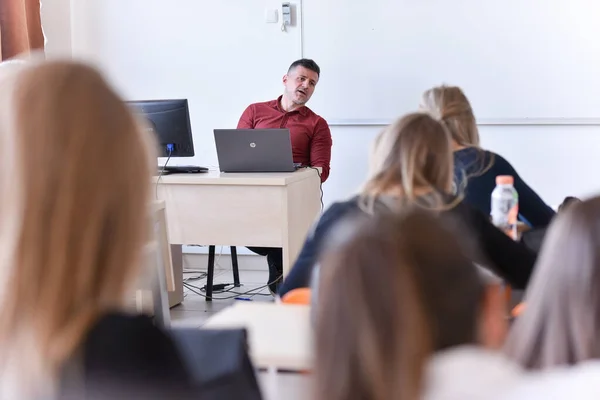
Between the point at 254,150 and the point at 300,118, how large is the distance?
992 millimetres

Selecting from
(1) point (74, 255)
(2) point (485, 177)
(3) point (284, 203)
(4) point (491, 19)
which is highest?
(4) point (491, 19)

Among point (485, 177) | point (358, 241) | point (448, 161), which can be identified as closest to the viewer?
point (358, 241)

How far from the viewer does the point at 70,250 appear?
0.83 meters

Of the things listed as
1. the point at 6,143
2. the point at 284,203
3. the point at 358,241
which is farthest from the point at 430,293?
the point at 284,203

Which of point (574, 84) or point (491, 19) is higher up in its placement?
point (491, 19)

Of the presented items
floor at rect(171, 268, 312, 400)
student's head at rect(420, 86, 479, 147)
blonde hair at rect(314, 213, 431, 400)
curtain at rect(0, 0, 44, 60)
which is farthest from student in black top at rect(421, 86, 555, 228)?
curtain at rect(0, 0, 44, 60)

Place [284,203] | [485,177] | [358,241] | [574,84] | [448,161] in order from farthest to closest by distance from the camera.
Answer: [574,84], [284,203], [485,177], [448,161], [358,241]

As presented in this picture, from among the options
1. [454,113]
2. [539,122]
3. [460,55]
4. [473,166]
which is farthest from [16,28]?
[539,122]

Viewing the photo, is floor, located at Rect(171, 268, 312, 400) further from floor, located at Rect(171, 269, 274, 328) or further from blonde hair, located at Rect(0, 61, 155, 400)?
blonde hair, located at Rect(0, 61, 155, 400)

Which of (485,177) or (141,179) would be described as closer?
(141,179)

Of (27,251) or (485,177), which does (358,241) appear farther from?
(485,177)

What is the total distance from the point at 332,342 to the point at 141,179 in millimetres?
306

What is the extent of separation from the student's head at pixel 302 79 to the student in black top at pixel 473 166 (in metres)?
1.81

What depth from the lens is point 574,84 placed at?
4.47 metres
